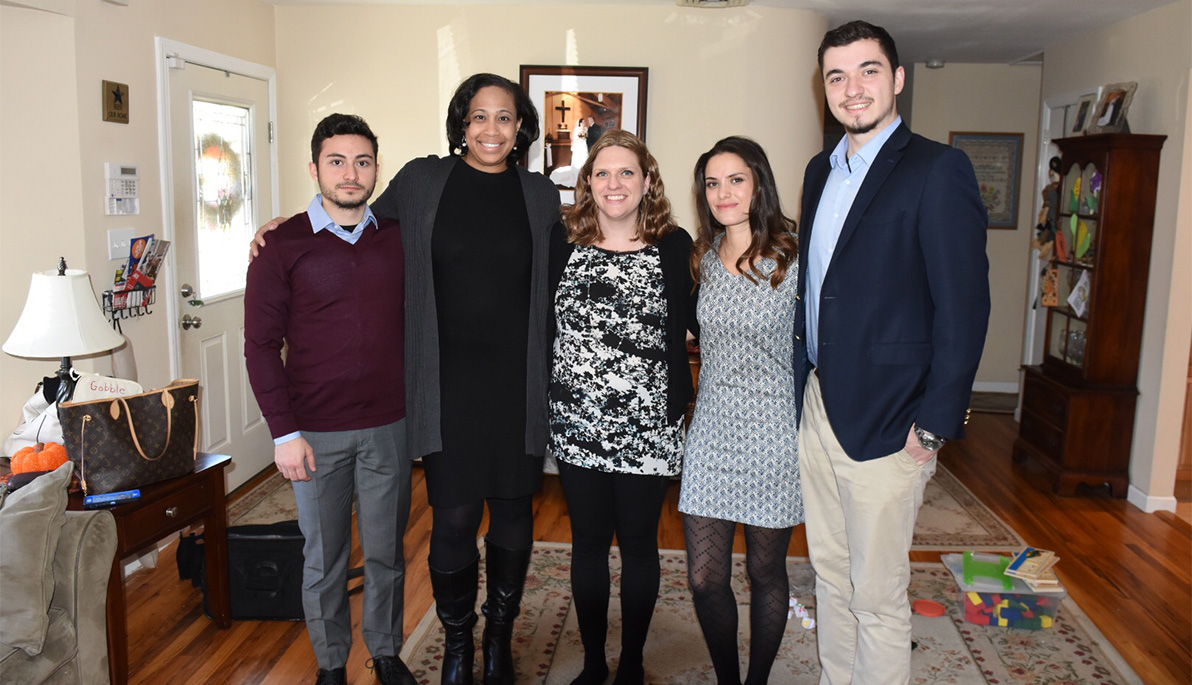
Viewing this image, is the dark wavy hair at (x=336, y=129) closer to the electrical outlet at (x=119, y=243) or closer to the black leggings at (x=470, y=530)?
the black leggings at (x=470, y=530)

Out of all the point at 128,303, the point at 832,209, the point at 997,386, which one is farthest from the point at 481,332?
the point at 997,386

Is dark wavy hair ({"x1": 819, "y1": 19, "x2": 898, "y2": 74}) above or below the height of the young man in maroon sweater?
above

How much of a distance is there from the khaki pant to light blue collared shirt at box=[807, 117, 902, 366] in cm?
17

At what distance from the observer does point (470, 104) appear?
222 cm

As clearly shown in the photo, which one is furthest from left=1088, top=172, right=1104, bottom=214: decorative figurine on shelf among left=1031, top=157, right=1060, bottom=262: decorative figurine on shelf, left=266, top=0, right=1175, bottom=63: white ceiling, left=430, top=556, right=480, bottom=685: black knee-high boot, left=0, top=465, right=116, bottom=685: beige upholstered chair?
left=0, top=465, right=116, bottom=685: beige upholstered chair

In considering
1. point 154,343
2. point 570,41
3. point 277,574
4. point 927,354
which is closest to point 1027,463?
point 570,41

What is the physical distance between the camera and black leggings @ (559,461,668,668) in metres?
2.22

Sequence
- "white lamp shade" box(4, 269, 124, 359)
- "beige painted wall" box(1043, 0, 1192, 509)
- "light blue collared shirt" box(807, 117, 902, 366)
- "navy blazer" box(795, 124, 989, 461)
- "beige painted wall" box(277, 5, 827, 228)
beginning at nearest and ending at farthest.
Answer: "navy blazer" box(795, 124, 989, 461) → "light blue collared shirt" box(807, 117, 902, 366) → "white lamp shade" box(4, 269, 124, 359) → "beige painted wall" box(1043, 0, 1192, 509) → "beige painted wall" box(277, 5, 827, 228)

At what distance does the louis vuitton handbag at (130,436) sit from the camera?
7.88ft

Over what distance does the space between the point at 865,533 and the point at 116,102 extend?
117 inches

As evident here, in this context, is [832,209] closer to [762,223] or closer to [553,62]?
[762,223]

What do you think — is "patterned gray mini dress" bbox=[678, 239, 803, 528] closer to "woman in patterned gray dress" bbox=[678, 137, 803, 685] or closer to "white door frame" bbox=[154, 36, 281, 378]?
"woman in patterned gray dress" bbox=[678, 137, 803, 685]

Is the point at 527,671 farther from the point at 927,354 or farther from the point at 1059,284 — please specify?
the point at 1059,284

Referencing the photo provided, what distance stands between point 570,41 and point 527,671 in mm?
3230
